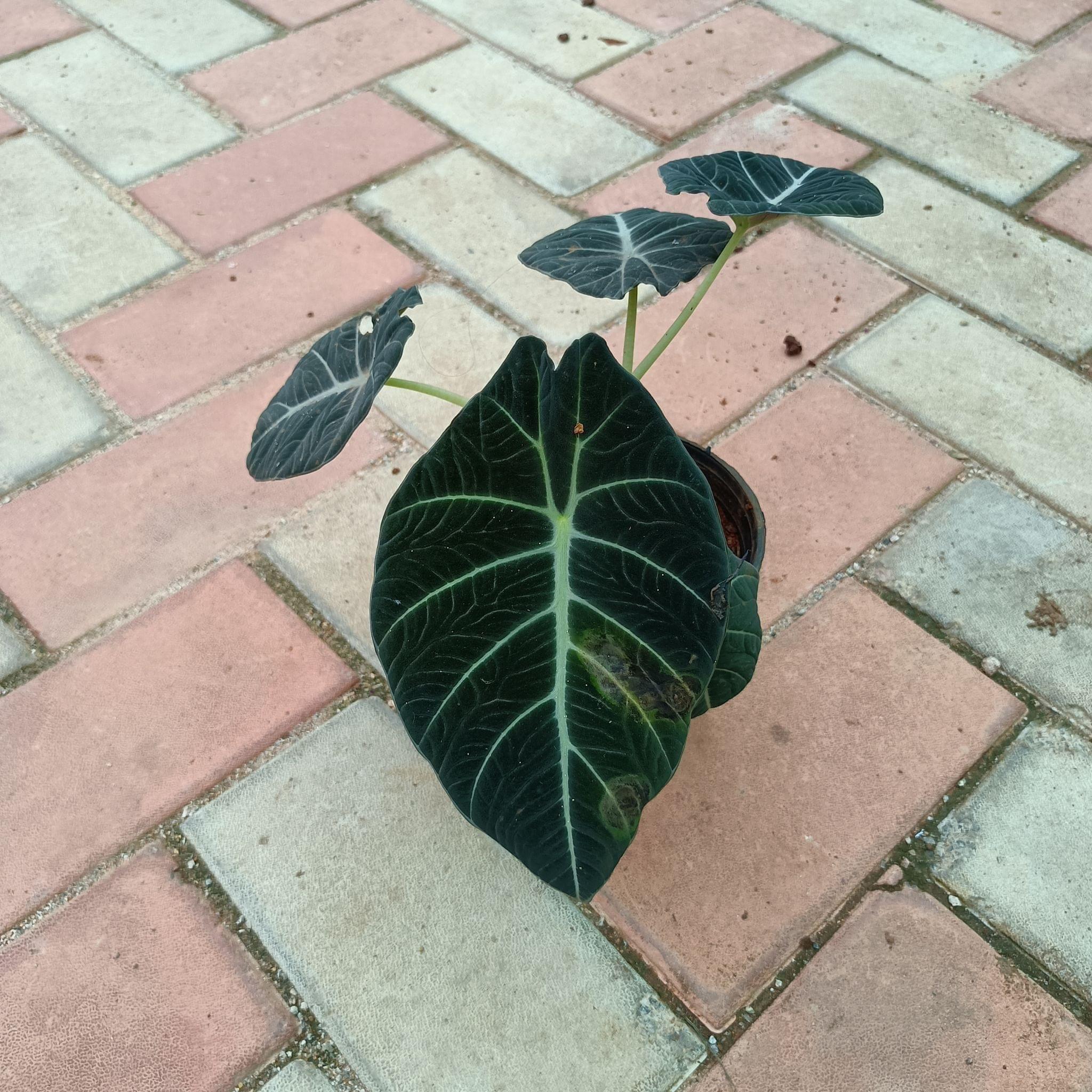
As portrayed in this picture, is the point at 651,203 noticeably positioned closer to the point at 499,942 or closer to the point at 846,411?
the point at 846,411

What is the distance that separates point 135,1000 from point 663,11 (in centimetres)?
242

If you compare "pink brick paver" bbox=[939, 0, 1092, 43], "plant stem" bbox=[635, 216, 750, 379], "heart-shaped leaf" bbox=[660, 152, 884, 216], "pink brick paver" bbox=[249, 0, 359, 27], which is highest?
"heart-shaped leaf" bbox=[660, 152, 884, 216]

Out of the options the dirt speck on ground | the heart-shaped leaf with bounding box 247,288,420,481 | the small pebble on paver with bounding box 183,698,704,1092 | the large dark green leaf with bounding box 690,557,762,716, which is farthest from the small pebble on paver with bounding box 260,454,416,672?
the dirt speck on ground

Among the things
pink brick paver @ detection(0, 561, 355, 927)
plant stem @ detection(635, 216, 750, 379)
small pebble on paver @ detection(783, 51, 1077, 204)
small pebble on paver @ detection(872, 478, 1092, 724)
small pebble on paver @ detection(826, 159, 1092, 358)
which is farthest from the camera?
small pebble on paver @ detection(783, 51, 1077, 204)

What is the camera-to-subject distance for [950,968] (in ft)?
3.90

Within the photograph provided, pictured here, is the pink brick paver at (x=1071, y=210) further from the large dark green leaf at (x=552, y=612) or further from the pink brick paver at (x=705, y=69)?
the large dark green leaf at (x=552, y=612)

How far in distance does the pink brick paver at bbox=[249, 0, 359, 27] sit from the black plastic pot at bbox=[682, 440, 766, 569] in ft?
6.06

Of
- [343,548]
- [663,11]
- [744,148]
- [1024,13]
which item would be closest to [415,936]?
[343,548]

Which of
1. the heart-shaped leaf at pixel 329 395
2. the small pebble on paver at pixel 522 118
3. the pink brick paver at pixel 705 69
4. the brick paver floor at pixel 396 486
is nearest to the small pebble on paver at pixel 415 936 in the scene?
the brick paver floor at pixel 396 486

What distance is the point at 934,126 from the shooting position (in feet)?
7.46

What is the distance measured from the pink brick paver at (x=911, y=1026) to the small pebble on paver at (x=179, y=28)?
2.32m

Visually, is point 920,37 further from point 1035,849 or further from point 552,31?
point 1035,849

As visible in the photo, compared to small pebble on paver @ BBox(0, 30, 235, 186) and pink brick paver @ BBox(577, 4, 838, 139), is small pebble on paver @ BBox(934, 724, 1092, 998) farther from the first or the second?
small pebble on paver @ BBox(0, 30, 235, 186)

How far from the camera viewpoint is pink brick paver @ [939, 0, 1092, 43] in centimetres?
254
